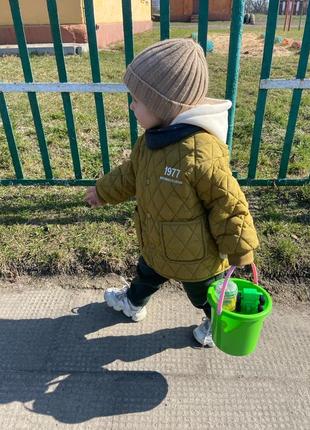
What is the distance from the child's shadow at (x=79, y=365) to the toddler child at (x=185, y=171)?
0.54 meters

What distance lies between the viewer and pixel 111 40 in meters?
11.8

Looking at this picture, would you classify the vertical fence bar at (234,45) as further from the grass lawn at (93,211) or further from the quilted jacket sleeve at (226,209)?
the quilted jacket sleeve at (226,209)

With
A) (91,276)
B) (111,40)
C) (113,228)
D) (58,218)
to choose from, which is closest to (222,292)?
(91,276)

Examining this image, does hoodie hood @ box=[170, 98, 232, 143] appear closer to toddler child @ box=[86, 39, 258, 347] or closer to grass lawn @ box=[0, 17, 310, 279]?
toddler child @ box=[86, 39, 258, 347]

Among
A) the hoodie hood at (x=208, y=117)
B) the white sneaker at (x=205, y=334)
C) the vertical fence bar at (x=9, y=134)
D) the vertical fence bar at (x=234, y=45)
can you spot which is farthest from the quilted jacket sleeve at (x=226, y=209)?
the vertical fence bar at (x=9, y=134)

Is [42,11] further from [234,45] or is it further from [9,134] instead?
[234,45]

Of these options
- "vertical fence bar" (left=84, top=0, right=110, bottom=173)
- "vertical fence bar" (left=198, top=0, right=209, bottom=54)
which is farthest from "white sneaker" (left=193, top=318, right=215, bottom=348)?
"vertical fence bar" (left=198, top=0, right=209, bottom=54)

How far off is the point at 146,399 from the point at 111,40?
37.1 feet

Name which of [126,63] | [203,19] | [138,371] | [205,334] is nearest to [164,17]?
[203,19]

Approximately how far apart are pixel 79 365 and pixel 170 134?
124cm

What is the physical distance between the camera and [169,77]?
5.36 feet

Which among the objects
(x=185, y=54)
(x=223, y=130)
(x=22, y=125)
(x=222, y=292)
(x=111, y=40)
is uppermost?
(x=185, y=54)

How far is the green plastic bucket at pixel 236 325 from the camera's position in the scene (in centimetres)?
176

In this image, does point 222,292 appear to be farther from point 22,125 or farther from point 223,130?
point 22,125
